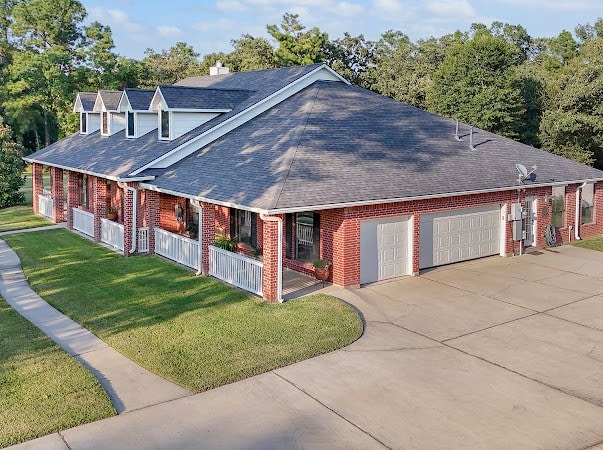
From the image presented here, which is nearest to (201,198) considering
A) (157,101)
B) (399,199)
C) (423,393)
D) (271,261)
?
(271,261)

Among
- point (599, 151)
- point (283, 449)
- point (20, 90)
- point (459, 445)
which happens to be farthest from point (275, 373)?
point (20, 90)

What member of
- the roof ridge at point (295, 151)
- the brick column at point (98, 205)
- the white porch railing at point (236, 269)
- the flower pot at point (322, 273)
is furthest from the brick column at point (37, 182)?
the flower pot at point (322, 273)

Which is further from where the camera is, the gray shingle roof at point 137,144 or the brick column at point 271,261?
the gray shingle roof at point 137,144

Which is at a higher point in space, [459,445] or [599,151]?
[599,151]

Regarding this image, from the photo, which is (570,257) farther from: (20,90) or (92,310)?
(20,90)

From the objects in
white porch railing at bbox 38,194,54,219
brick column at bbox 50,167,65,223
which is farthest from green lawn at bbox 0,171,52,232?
brick column at bbox 50,167,65,223

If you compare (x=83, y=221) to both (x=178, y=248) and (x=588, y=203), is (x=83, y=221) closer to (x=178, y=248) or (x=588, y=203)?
(x=178, y=248)

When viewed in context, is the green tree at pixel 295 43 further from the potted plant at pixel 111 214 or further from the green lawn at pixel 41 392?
the green lawn at pixel 41 392
